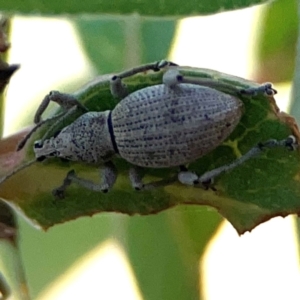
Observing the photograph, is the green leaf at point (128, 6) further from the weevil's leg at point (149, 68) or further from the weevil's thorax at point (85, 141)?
the weevil's thorax at point (85, 141)

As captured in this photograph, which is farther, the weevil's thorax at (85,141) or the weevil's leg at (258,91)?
the weevil's thorax at (85,141)

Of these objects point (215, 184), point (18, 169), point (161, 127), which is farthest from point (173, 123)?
point (18, 169)

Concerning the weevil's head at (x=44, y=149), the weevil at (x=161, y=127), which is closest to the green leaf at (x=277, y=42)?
the weevil at (x=161, y=127)

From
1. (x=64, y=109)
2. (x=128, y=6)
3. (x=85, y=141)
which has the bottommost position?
(x=85, y=141)

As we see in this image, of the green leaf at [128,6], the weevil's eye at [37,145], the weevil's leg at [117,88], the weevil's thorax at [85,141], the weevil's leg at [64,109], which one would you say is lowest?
the weevil's thorax at [85,141]

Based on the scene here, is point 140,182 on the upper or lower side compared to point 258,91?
lower

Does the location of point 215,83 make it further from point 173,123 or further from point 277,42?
point 277,42

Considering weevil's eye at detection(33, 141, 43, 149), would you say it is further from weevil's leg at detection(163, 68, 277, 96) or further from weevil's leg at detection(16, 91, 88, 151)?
weevil's leg at detection(163, 68, 277, 96)

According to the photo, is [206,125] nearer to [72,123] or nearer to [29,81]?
[72,123]
